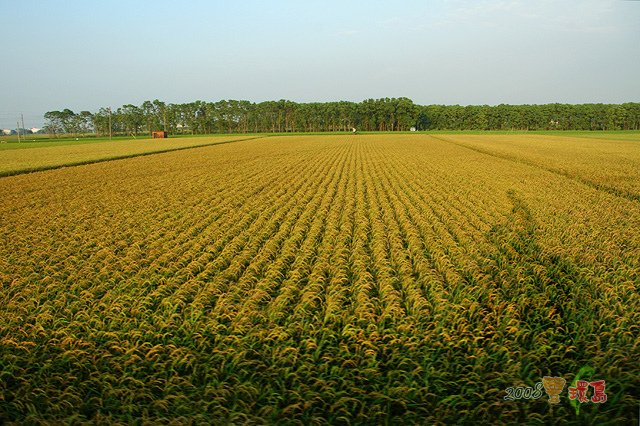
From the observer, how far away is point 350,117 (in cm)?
15162

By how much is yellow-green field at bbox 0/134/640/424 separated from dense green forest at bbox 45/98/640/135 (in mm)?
138648

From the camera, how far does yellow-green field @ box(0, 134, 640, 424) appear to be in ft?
14.0

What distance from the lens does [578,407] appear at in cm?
413

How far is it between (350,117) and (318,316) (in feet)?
493

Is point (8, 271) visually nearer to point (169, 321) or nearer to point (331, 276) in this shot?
point (169, 321)

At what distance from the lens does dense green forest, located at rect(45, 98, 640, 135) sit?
465 ft

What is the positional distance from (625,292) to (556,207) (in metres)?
7.79

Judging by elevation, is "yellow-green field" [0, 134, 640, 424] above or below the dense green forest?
below

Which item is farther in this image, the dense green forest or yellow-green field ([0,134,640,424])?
the dense green forest

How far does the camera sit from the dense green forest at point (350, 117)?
141750 millimetres

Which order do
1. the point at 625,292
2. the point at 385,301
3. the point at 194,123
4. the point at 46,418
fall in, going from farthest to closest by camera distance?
the point at 194,123 → the point at 625,292 → the point at 385,301 → the point at 46,418

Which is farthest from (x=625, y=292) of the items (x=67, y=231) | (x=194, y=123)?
(x=194, y=123)

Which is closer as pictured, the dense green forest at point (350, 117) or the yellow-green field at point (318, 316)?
the yellow-green field at point (318, 316)

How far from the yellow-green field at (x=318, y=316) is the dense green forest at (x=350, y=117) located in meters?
139
